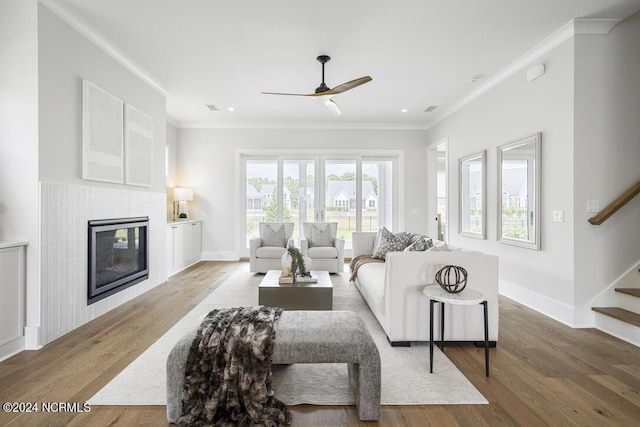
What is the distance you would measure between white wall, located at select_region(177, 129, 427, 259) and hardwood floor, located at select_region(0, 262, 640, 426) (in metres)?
3.48

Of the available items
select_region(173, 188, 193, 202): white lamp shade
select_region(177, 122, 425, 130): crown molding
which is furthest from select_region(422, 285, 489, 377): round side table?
select_region(173, 188, 193, 202): white lamp shade

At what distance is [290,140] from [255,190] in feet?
4.25

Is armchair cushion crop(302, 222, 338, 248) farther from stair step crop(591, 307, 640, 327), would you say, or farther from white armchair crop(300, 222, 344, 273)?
stair step crop(591, 307, 640, 327)

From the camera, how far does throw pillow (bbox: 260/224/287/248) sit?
5562mm

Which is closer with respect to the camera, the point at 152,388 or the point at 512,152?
the point at 152,388

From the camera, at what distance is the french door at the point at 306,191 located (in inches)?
270

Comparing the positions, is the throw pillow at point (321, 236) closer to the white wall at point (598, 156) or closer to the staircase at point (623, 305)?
the white wall at point (598, 156)

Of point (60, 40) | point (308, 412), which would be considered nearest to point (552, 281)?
point (308, 412)

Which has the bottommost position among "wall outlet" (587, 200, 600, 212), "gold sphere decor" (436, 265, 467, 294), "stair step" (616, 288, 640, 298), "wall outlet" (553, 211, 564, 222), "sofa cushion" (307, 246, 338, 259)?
"stair step" (616, 288, 640, 298)

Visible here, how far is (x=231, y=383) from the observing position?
66.6 inches

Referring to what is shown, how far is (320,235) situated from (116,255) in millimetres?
3032

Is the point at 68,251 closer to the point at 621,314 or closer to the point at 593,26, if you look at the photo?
the point at 621,314

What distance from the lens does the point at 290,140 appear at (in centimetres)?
681

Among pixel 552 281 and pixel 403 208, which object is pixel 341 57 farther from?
pixel 403 208
